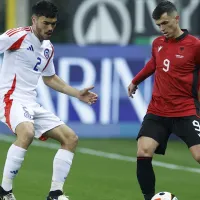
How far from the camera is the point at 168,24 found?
32.2 ft

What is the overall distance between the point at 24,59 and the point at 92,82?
6413mm

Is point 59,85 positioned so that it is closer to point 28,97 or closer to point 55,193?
point 28,97

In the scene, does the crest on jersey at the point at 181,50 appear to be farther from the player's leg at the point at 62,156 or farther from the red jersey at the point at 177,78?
the player's leg at the point at 62,156

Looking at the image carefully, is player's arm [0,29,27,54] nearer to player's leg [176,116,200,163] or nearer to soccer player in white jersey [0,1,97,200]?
soccer player in white jersey [0,1,97,200]

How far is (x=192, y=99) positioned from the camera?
32.8 feet

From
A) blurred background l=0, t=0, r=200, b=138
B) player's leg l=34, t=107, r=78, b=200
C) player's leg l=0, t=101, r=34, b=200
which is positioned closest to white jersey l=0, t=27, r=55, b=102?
player's leg l=34, t=107, r=78, b=200

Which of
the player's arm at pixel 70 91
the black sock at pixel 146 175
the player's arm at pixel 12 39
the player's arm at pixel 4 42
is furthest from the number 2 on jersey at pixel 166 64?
the player's arm at pixel 4 42

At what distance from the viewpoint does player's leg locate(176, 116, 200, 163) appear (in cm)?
981

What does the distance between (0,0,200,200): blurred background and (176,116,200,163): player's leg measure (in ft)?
3.79

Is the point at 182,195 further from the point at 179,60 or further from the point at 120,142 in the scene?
the point at 120,142

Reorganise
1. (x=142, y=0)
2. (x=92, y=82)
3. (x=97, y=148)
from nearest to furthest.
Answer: (x=97, y=148) < (x=92, y=82) < (x=142, y=0)

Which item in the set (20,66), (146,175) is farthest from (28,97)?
(146,175)

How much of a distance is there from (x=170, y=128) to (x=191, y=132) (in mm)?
234

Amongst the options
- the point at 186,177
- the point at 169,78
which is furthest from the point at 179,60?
the point at 186,177
